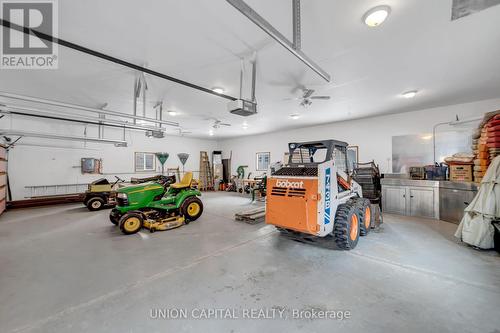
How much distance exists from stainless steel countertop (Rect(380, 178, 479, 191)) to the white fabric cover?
50.5 inches

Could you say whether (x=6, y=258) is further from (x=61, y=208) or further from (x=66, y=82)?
(x=61, y=208)

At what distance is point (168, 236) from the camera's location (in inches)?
157

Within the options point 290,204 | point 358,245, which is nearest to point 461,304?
point 358,245

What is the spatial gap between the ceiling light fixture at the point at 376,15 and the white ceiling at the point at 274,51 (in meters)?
0.06

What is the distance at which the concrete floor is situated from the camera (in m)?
1.79

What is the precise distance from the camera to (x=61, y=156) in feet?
24.3

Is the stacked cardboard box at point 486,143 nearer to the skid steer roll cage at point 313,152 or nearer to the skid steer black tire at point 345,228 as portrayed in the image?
the skid steer roll cage at point 313,152

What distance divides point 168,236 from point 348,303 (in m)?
→ 3.30

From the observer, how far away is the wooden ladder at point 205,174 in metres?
12.0

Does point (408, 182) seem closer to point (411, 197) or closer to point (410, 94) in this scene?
point (411, 197)

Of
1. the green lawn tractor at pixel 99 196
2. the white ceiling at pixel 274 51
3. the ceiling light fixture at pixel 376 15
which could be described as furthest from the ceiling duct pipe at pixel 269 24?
the green lawn tractor at pixel 99 196

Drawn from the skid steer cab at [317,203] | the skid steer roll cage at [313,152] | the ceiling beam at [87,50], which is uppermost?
the ceiling beam at [87,50]

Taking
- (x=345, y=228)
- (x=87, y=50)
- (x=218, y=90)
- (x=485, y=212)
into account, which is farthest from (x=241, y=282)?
(x=485, y=212)

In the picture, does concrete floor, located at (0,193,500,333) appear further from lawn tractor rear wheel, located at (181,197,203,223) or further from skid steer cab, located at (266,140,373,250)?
lawn tractor rear wheel, located at (181,197,203,223)
